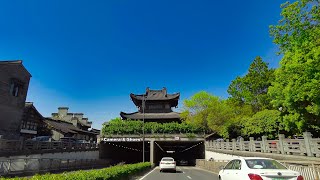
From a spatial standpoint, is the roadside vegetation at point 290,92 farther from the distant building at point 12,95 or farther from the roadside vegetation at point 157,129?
the distant building at point 12,95

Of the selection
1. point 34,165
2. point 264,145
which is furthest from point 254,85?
point 34,165

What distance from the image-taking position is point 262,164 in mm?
8344

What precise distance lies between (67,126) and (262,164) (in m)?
56.3

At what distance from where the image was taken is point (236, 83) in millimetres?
47469

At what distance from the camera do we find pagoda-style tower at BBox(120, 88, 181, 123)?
2281 inches

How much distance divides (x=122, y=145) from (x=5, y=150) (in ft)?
107

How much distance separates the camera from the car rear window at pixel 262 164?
26.6ft

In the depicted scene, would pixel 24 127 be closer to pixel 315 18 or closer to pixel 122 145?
pixel 122 145

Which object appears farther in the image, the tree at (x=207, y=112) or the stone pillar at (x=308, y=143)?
the tree at (x=207, y=112)

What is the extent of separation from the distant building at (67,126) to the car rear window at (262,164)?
48.6 meters

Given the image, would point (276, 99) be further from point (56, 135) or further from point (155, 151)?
point (56, 135)

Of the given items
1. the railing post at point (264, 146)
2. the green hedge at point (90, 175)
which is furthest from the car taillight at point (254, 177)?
the railing post at point (264, 146)

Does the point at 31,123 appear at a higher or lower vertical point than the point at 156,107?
lower

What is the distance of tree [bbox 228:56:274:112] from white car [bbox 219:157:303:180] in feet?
122
